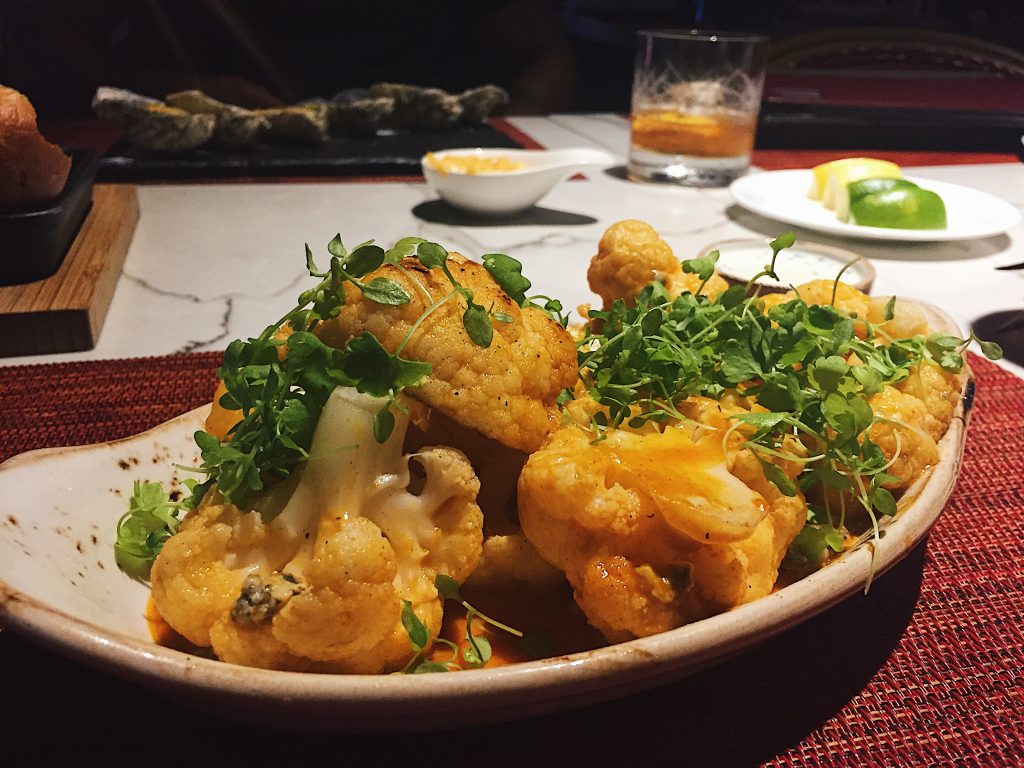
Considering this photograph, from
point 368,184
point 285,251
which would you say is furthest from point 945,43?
point 285,251

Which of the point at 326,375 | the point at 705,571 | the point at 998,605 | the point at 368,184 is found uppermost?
the point at 326,375

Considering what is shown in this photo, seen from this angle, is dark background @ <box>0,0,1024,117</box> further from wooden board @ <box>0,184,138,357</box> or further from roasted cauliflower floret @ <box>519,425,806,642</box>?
roasted cauliflower floret @ <box>519,425,806,642</box>

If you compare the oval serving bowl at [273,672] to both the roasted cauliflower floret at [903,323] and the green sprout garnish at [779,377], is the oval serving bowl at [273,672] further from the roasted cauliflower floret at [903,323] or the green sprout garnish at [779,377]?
the roasted cauliflower floret at [903,323]

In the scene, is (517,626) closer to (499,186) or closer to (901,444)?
(901,444)

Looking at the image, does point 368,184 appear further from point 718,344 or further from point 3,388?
point 718,344

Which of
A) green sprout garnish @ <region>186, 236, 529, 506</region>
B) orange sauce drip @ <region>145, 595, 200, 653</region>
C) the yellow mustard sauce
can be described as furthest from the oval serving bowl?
the yellow mustard sauce

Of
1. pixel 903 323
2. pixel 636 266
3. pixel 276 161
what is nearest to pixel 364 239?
pixel 276 161
